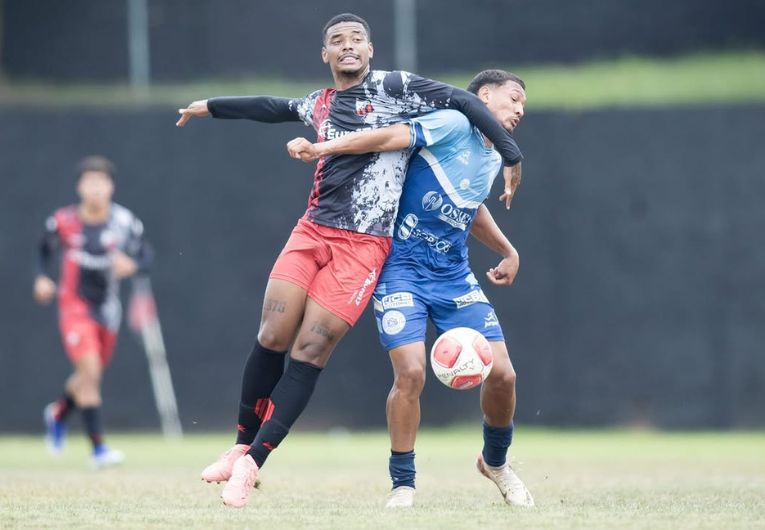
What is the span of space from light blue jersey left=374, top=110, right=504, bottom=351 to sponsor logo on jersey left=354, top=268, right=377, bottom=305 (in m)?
0.10

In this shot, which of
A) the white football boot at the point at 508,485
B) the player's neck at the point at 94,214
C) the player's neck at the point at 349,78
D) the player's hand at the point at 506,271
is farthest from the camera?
the player's neck at the point at 94,214

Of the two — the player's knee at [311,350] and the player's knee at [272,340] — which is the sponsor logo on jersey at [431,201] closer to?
the player's knee at [311,350]

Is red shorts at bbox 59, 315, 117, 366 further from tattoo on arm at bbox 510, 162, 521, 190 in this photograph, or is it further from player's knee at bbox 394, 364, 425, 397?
tattoo on arm at bbox 510, 162, 521, 190

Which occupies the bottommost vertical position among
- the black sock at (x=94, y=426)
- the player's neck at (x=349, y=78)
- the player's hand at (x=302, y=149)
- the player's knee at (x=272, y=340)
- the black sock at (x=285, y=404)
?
the black sock at (x=94, y=426)

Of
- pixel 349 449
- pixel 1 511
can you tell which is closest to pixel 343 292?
pixel 1 511

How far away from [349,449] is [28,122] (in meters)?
5.46

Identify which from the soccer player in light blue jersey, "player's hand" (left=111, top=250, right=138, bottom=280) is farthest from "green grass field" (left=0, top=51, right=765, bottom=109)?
the soccer player in light blue jersey

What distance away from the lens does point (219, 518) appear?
22.1 feet

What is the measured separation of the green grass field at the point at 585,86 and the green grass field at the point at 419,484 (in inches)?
179

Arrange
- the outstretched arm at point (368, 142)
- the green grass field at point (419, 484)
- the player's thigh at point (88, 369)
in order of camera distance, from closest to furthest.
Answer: the green grass field at point (419, 484) → the outstretched arm at point (368, 142) → the player's thigh at point (88, 369)

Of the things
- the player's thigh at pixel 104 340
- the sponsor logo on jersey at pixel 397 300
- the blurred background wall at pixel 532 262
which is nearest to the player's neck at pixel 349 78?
the sponsor logo on jersey at pixel 397 300

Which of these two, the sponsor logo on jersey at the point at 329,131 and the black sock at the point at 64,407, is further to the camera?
the black sock at the point at 64,407

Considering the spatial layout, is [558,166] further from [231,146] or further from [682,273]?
[231,146]

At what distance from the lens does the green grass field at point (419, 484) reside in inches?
267
